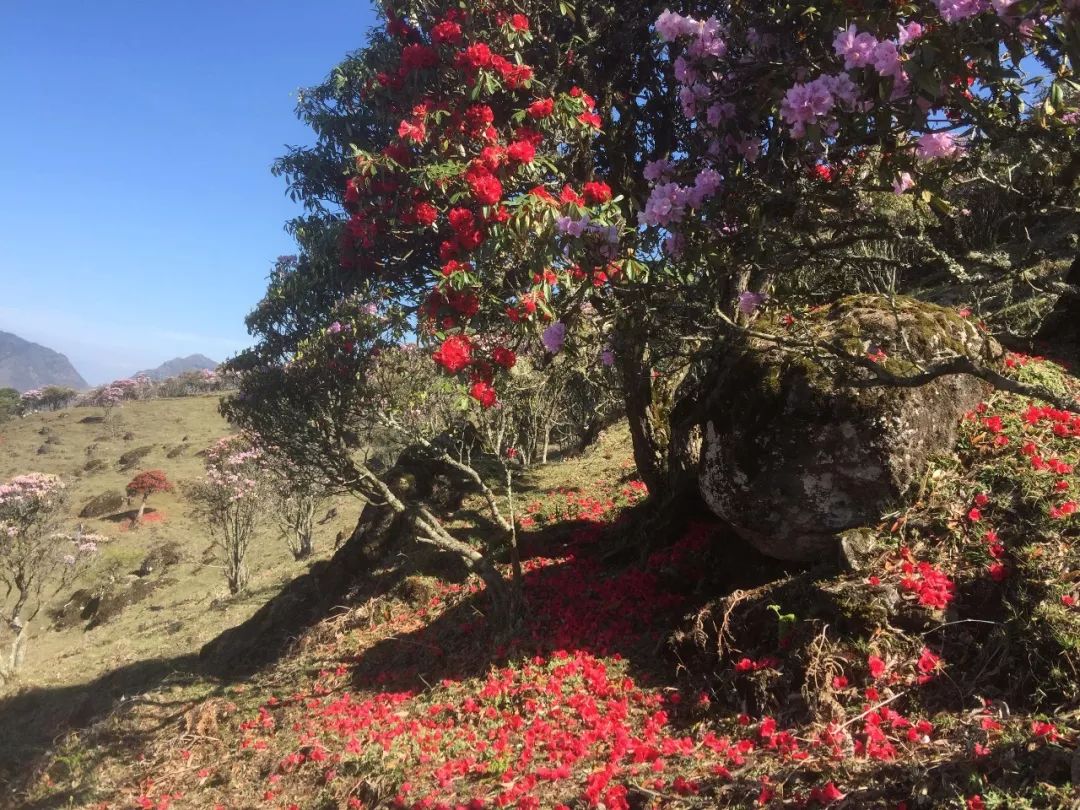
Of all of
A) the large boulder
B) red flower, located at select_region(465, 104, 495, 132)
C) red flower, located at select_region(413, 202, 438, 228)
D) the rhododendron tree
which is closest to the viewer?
the rhododendron tree

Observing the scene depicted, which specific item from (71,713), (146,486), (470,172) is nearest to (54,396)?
(146,486)

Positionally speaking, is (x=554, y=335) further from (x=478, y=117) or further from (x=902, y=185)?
(x=478, y=117)

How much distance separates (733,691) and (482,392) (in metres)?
3.52

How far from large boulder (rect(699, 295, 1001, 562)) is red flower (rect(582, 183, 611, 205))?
1944 mm

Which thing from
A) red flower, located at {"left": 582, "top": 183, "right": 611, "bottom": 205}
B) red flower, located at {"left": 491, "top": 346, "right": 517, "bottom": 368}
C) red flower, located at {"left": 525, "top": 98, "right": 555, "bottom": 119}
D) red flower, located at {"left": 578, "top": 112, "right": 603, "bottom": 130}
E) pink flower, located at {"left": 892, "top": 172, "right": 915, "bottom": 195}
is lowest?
red flower, located at {"left": 491, "top": 346, "right": 517, "bottom": 368}

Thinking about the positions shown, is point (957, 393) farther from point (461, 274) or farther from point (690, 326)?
point (461, 274)

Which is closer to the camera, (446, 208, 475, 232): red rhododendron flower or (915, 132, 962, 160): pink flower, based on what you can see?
(915, 132, 962, 160): pink flower

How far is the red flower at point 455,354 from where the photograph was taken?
626 centimetres

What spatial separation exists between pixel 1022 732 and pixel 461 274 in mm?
5050

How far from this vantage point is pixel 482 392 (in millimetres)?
6387

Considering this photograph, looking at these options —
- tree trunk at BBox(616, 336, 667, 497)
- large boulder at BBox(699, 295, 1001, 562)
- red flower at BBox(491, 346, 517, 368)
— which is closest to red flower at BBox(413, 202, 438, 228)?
red flower at BBox(491, 346, 517, 368)

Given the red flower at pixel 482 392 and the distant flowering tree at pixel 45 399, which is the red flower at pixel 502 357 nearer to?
the red flower at pixel 482 392

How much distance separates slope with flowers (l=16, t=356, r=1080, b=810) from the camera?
406cm

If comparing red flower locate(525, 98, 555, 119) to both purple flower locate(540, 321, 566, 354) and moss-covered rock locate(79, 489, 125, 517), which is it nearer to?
purple flower locate(540, 321, 566, 354)
